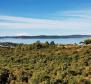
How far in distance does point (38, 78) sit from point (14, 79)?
165 inches

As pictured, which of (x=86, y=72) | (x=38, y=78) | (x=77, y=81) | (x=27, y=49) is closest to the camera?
(x=77, y=81)

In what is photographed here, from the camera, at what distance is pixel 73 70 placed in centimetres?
3647

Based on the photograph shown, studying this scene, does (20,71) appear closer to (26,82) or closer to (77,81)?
(26,82)

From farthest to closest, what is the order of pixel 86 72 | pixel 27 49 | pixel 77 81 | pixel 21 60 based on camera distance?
pixel 27 49
pixel 21 60
pixel 86 72
pixel 77 81

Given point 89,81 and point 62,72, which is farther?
point 62,72

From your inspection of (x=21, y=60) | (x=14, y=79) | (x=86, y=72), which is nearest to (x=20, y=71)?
(x=14, y=79)

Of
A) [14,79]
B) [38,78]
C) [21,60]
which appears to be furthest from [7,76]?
[21,60]

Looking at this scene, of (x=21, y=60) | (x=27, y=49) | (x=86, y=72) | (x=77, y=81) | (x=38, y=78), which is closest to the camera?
(x=77, y=81)

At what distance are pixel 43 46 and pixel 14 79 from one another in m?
54.9

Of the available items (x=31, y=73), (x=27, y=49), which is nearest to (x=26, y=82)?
(x=31, y=73)

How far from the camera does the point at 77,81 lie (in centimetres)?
3000

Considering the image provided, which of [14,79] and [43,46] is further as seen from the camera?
[43,46]

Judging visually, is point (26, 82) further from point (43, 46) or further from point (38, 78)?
point (43, 46)

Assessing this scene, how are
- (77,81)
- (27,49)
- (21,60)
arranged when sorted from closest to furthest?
(77,81), (21,60), (27,49)
